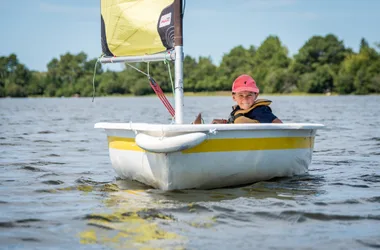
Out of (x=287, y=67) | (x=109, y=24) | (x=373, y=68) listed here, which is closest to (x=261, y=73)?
(x=287, y=67)

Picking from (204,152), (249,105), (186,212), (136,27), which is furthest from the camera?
(136,27)

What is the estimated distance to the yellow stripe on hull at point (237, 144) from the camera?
766cm

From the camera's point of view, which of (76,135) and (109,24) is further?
(76,135)

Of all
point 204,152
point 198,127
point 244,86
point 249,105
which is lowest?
point 204,152

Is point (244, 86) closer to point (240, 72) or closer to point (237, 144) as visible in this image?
point (237, 144)

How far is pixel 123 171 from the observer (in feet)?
29.2

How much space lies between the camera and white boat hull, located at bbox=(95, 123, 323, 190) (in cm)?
738

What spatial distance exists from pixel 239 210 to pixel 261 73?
12894cm

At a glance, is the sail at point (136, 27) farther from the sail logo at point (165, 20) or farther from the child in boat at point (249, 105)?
the child in boat at point (249, 105)

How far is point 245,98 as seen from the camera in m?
8.73

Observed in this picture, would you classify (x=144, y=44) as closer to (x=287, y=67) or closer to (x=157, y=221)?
(x=157, y=221)

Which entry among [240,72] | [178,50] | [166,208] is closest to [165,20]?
[178,50]

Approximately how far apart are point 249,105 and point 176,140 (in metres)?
1.83

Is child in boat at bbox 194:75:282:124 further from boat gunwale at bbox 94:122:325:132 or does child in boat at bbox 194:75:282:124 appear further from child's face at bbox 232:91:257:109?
boat gunwale at bbox 94:122:325:132
